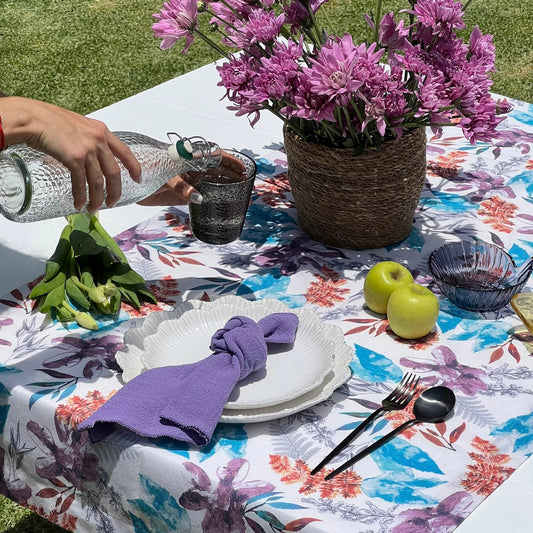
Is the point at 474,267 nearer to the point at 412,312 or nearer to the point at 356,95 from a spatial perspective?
the point at 412,312

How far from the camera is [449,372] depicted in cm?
123

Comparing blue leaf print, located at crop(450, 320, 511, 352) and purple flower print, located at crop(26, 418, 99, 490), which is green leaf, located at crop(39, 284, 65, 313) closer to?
purple flower print, located at crop(26, 418, 99, 490)

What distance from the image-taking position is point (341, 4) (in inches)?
207

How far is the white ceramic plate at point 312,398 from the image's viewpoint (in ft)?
3.63

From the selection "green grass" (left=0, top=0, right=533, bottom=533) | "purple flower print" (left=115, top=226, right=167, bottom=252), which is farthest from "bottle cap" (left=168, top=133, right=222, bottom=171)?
"green grass" (left=0, top=0, right=533, bottom=533)

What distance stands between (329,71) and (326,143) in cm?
23

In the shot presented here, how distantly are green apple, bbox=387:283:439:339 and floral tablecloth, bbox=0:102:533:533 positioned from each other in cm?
2

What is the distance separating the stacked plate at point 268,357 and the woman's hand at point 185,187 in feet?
0.63

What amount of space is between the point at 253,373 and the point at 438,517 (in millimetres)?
313

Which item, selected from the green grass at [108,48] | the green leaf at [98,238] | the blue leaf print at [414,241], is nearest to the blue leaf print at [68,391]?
the green leaf at [98,238]

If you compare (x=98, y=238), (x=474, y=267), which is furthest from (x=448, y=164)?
(x=98, y=238)

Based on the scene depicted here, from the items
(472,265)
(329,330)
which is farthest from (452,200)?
(329,330)

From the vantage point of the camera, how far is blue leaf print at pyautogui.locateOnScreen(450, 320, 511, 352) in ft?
4.24

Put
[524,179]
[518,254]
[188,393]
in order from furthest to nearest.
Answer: [524,179], [518,254], [188,393]
